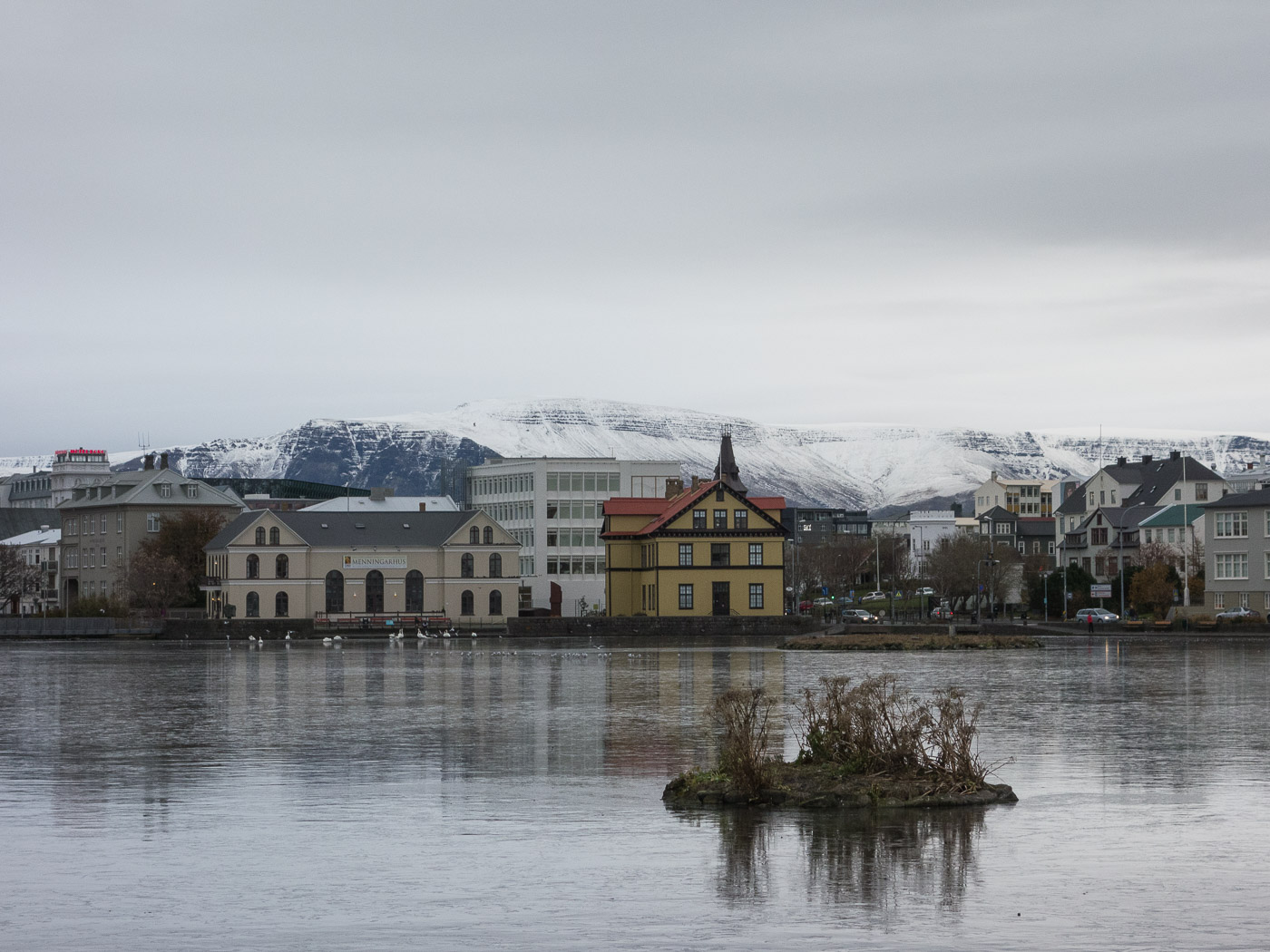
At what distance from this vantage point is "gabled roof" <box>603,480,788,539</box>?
109750 mm

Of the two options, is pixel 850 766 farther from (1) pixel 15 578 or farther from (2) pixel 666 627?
(1) pixel 15 578

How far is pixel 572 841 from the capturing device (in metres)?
18.2

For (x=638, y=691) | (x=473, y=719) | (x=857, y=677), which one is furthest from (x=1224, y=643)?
(x=473, y=719)

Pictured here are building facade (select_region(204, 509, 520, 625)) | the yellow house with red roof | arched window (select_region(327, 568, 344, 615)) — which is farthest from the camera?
arched window (select_region(327, 568, 344, 615))

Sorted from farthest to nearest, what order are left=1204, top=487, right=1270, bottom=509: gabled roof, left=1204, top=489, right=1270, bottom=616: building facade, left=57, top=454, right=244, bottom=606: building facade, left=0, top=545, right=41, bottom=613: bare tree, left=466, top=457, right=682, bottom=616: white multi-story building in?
1. left=0, top=545, right=41, bottom=613: bare tree
2. left=57, top=454, right=244, bottom=606: building facade
3. left=466, top=457, right=682, bottom=616: white multi-story building
4. left=1204, top=489, right=1270, bottom=616: building facade
5. left=1204, top=487, right=1270, bottom=509: gabled roof

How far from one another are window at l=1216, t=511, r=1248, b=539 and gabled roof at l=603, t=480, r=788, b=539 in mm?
28125

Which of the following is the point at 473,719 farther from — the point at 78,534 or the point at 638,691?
the point at 78,534

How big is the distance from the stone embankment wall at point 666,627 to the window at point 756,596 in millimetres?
2356

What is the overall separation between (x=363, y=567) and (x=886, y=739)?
344 ft

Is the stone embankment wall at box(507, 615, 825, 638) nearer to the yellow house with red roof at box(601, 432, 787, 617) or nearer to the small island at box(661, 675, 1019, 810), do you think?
the yellow house with red roof at box(601, 432, 787, 617)

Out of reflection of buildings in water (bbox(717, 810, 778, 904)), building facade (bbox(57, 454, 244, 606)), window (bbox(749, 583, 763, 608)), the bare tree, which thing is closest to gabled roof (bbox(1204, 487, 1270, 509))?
window (bbox(749, 583, 763, 608))

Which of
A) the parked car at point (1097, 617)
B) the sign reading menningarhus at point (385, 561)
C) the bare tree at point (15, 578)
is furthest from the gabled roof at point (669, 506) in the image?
the bare tree at point (15, 578)

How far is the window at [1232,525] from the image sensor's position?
348 ft

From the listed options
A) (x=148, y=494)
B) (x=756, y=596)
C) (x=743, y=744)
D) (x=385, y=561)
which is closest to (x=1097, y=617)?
(x=756, y=596)
